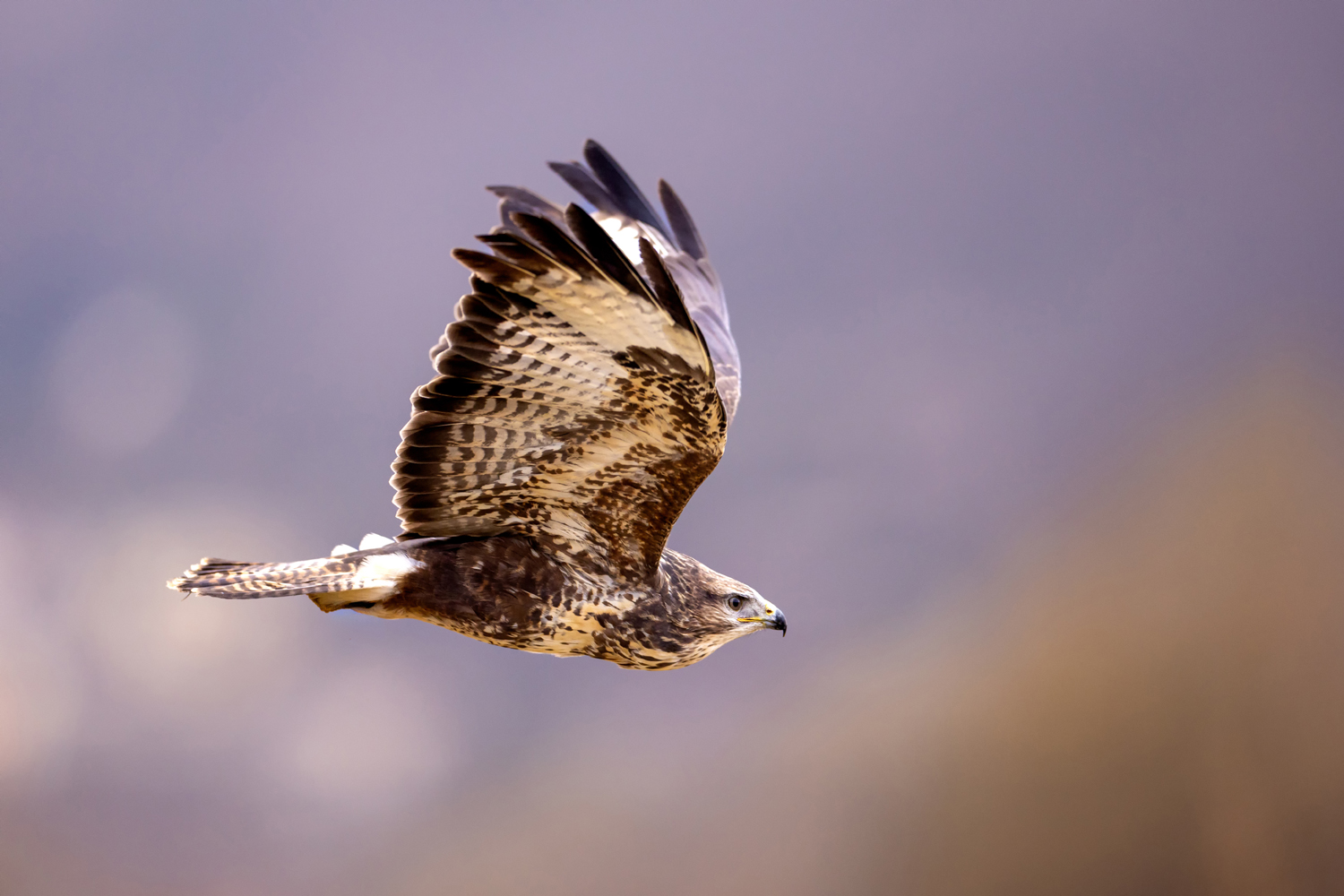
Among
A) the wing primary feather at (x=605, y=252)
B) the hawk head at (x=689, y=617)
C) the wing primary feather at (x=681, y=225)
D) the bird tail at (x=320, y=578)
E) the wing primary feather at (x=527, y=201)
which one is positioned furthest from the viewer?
the wing primary feather at (x=681, y=225)

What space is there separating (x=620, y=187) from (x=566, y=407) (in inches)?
A: 40.8

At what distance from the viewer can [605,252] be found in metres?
1.81

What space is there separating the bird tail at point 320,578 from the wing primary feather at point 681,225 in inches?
47.7

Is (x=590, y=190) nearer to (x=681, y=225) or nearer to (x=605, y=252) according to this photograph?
(x=681, y=225)

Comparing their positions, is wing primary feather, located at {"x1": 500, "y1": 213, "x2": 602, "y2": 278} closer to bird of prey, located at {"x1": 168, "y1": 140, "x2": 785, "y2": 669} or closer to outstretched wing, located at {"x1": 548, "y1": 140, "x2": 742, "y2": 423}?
bird of prey, located at {"x1": 168, "y1": 140, "x2": 785, "y2": 669}

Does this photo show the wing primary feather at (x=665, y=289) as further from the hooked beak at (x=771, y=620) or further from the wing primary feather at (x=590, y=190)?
the wing primary feather at (x=590, y=190)

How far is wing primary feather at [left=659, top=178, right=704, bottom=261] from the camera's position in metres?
2.99

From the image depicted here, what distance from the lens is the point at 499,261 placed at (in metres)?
1.85

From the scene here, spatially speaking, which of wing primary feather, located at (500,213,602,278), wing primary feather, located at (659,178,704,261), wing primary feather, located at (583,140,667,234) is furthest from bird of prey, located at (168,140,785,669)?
wing primary feather, located at (659,178,704,261)

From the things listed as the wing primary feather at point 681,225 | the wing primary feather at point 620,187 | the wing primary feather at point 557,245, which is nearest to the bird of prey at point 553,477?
A: the wing primary feather at point 557,245

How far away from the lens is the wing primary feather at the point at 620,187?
9.35 ft

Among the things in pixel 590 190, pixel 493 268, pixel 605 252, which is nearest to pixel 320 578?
pixel 493 268

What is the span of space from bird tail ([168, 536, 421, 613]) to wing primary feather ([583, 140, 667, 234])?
44.5 inches

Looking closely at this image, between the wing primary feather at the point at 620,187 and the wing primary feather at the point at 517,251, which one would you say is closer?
the wing primary feather at the point at 517,251
